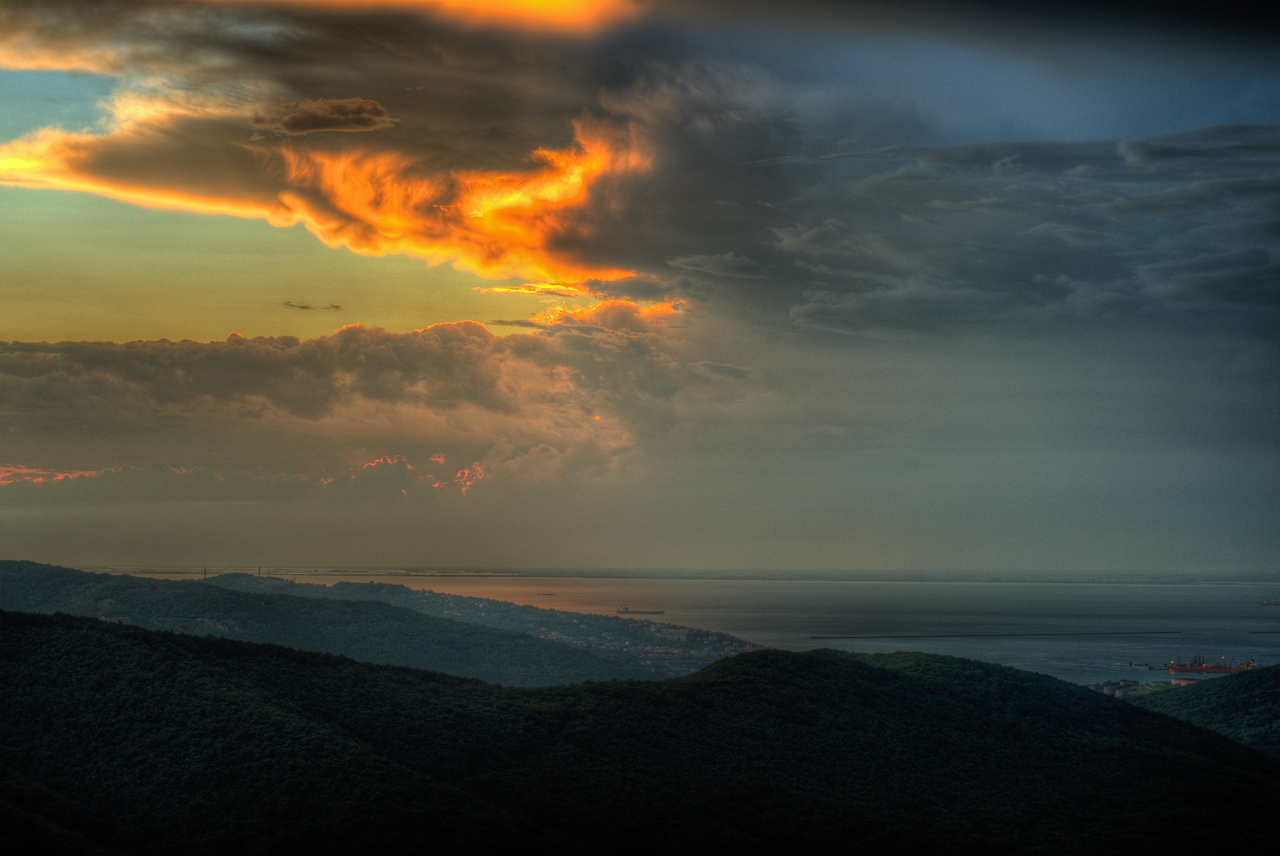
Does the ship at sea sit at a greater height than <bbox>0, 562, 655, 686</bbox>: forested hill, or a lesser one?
lesser

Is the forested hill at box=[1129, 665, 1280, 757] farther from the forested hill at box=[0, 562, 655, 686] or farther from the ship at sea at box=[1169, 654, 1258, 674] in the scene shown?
the ship at sea at box=[1169, 654, 1258, 674]

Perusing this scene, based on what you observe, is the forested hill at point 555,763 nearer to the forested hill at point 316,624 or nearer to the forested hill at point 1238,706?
the forested hill at point 1238,706

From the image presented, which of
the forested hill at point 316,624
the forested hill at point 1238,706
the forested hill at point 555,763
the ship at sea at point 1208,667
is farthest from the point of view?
the ship at sea at point 1208,667

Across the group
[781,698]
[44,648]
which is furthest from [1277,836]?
[44,648]

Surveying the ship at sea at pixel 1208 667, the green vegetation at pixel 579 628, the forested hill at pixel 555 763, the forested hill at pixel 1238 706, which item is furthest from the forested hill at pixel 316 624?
the ship at sea at pixel 1208 667

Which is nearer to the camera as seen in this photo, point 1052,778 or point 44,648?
point 44,648

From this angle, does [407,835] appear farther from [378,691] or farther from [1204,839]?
[1204,839]

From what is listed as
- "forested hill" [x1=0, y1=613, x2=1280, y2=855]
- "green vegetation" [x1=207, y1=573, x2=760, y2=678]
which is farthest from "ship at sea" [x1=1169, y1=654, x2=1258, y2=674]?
"forested hill" [x1=0, y1=613, x2=1280, y2=855]
